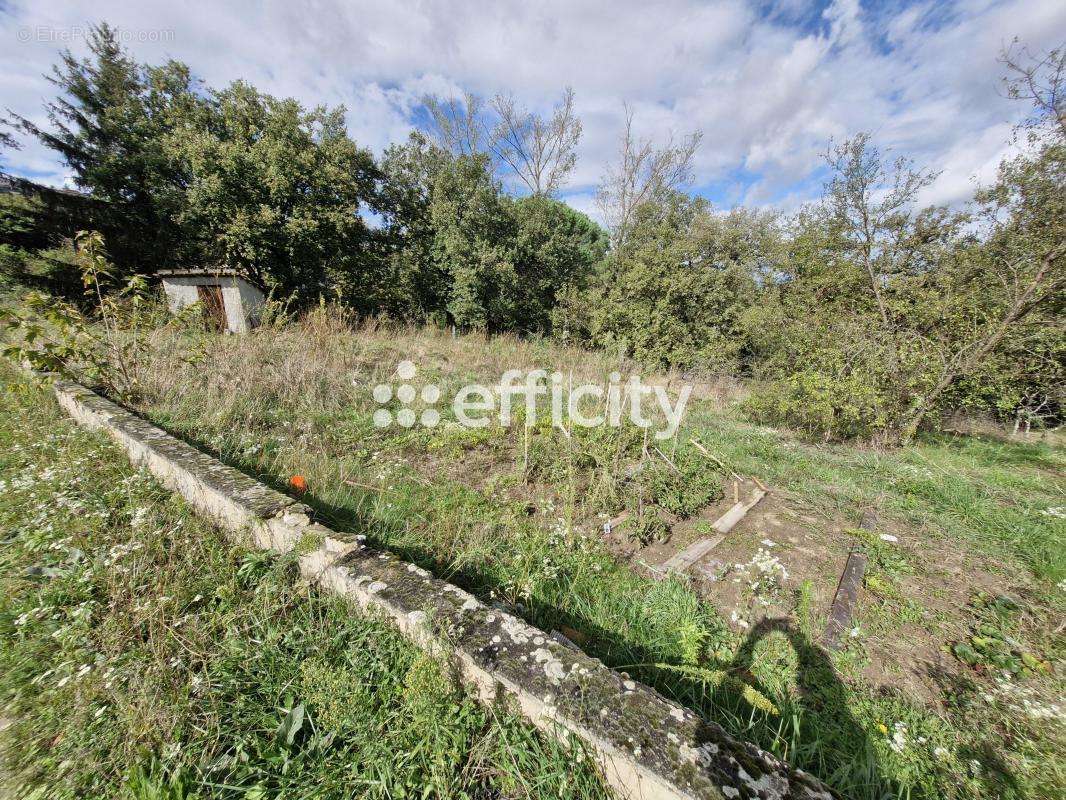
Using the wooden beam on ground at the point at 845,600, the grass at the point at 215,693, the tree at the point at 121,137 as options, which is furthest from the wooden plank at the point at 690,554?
the tree at the point at 121,137

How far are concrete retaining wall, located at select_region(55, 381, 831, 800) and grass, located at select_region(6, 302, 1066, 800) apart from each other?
0.48 metres

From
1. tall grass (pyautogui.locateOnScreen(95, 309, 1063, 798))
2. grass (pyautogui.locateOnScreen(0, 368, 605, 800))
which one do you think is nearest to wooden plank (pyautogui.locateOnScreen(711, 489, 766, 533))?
tall grass (pyautogui.locateOnScreen(95, 309, 1063, 798))

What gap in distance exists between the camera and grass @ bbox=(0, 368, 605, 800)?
119 cm

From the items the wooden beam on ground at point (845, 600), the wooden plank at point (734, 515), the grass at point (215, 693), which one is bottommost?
the wooden beam on ground at point (845, 600)

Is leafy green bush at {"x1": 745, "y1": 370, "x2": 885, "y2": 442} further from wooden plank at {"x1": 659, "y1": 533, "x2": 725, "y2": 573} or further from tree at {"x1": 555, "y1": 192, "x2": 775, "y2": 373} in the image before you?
tree at {"x1": 555, "y1": 192, "x2": 775, "y2": 373}

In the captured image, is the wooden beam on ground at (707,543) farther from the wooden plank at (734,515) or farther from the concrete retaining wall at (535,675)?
the concrete retaining wall at (535,675)

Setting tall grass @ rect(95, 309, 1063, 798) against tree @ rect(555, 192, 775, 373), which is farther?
tree @ rect(555, 192, 775, 373)

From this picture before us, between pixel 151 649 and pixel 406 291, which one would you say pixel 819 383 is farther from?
pixel 406 291

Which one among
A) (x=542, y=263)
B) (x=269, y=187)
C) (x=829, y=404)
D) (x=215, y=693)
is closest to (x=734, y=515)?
(x=215, y=693)

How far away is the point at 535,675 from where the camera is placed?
132 cm

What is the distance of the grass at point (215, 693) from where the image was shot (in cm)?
119

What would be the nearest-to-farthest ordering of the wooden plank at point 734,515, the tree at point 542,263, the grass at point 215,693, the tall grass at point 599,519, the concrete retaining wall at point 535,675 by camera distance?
1. the concrete retaining wall at point 535,675
2. the grass at point 215,693
3. the tall grass at point 599,519
4. the wooden plank at point 734,515
5. the tree at point 542,263

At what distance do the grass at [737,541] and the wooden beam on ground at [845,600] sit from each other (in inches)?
2.5

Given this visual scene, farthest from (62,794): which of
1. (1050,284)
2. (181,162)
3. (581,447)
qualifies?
(181,162)
